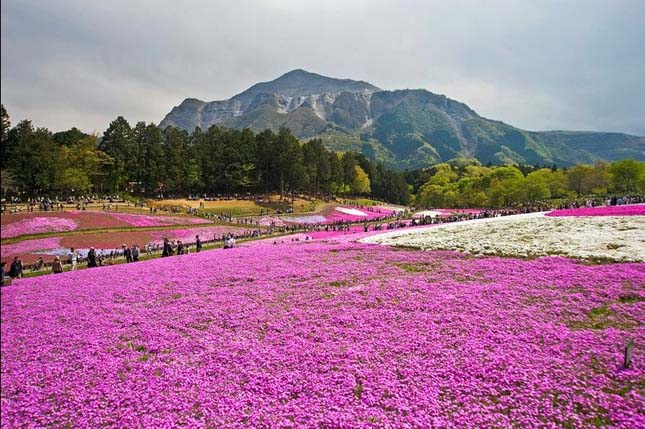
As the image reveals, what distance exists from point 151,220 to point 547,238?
4277cm

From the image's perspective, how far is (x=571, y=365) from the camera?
952 cm

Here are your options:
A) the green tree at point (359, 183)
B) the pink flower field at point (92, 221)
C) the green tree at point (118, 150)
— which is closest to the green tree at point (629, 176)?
the green tree at point (359, 183)

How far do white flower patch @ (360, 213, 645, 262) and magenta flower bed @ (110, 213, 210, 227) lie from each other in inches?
1081

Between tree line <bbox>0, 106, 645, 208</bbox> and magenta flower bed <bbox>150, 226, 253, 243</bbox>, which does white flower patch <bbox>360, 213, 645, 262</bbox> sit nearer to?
magenta flower bed <bbox>150, 226, 253, 243</bbox>

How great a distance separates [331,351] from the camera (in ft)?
34.7

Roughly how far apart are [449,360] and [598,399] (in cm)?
322

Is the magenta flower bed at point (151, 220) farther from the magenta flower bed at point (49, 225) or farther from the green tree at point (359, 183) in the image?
the green tree at point (359, 183)

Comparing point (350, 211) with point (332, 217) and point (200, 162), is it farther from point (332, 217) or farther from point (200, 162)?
point (200, 162)

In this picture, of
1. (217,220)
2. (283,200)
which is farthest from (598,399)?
(283,200)

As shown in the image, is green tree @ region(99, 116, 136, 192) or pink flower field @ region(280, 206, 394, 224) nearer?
pink flower field @ region(280, 206, 394, 224)

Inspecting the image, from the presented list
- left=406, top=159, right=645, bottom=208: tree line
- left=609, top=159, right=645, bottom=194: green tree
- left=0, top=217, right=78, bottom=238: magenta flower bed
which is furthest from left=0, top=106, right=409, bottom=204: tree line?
left=609, top=159, right=645, bottom=194: green tree

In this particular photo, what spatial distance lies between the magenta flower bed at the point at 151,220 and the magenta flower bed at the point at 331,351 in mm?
28656

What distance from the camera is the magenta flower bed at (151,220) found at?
147 ft

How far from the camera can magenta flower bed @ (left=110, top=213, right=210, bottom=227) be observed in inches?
1761
